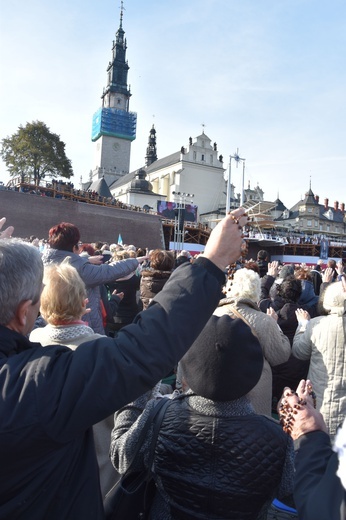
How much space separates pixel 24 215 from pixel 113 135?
5808cm

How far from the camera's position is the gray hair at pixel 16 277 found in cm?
138

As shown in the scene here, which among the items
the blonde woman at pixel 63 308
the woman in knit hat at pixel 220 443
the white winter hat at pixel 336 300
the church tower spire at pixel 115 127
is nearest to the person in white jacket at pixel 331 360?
the white winter hat at pixel 336 300

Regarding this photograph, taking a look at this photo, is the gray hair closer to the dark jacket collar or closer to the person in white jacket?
the dark jacket collar

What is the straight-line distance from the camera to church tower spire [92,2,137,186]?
82.9 m

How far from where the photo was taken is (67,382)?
1207 mm

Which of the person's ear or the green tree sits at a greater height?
the green tree

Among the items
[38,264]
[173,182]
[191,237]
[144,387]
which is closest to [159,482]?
[144,387]

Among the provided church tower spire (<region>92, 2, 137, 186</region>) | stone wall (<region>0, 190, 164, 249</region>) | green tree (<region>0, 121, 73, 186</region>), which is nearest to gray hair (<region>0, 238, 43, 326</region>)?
stone wall (<region>0, 190, 164, 249</region>)

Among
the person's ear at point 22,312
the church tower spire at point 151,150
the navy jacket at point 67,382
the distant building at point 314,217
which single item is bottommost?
the navy jacket at point 67,382

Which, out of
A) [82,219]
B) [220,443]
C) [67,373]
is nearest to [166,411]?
[220,443]

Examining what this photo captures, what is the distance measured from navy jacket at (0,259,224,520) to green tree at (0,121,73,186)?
133ft

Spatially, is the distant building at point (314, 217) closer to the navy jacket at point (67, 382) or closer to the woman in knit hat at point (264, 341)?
the woman in knit hat at point (264, 341)

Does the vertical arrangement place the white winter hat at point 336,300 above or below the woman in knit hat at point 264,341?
above

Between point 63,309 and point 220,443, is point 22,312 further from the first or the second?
point 220,443
